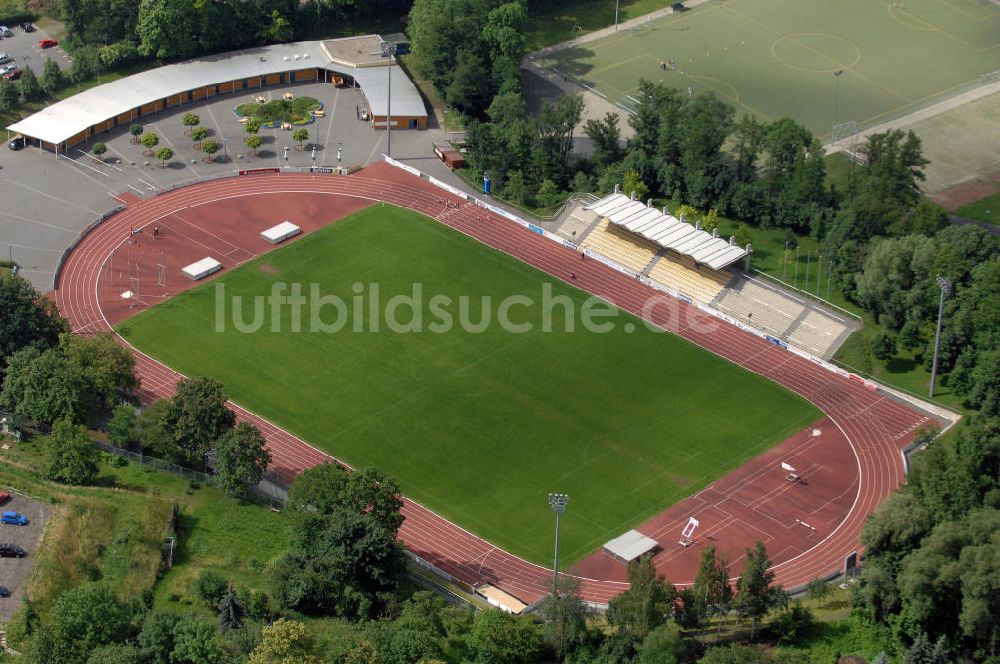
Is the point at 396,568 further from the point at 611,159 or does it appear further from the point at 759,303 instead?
the point at 611,159

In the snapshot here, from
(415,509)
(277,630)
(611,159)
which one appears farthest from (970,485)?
(611,159)

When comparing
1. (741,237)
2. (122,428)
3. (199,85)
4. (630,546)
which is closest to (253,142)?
(199,85)

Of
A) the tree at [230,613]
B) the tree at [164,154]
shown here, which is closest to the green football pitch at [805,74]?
the tree at [164,154]

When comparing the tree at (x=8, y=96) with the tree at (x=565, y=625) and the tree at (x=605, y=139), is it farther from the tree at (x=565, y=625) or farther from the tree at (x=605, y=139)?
the tree at (x=565, y=625)

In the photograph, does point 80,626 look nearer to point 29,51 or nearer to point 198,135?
point 198,135

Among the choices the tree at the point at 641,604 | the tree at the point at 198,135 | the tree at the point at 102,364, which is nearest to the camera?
the tree at the point at 641,604
